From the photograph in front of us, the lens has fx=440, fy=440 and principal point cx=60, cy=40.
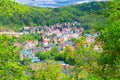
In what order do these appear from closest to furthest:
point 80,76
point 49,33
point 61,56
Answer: point 80,76
point 61,56
point 49,33

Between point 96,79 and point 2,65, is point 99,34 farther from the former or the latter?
point 2,65

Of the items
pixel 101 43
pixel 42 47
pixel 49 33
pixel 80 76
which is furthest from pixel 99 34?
pixel 49 33

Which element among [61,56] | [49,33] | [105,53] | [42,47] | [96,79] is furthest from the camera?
[49,33]

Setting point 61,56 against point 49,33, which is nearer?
point 61,56

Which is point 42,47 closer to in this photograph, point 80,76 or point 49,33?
point 49,33

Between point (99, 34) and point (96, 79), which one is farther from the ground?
point (99, 34)

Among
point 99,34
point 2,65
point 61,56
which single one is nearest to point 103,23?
point 99,34

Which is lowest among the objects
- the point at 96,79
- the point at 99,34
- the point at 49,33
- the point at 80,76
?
the point at 49,33

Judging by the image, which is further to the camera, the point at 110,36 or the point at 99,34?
the point at 99,34

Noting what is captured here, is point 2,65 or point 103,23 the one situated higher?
point 103,23
